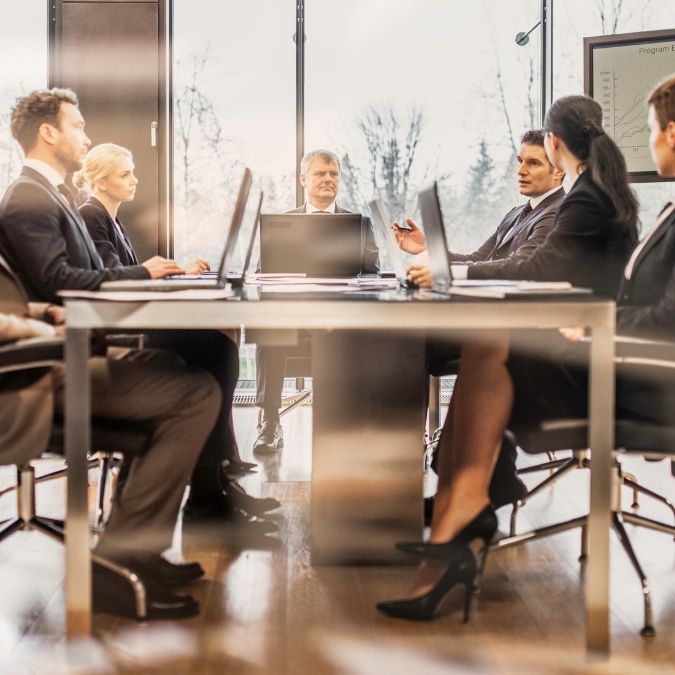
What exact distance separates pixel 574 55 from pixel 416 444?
4246 millimetres

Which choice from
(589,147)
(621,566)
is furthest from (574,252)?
(621,566)

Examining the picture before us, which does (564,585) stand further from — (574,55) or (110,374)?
(574,55)

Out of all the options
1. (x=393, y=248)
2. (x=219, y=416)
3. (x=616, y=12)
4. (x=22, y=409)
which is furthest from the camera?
(x=616, y=12)

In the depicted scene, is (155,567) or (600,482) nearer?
(600,482)

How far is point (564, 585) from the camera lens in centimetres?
248

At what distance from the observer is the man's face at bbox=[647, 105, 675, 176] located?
7.73 ft

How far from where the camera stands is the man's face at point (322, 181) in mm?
4957

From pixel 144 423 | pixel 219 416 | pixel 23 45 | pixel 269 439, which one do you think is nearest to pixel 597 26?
pixel 269 439

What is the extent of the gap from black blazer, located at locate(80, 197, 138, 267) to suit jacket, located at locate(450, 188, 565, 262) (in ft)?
4.86

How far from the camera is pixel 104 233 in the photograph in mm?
3613

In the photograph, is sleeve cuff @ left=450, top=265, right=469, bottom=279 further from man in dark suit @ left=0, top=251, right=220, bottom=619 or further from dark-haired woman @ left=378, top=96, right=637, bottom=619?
man in dark suit @ left=0, top=251, right=220, bottom=619

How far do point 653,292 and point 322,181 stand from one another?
2.88 m

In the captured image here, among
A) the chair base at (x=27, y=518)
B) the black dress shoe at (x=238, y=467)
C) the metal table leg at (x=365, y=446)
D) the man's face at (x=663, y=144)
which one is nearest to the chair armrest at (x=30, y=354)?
the chair base at (x=27, y=518)

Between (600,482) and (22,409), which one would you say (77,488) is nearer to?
(22,409)
